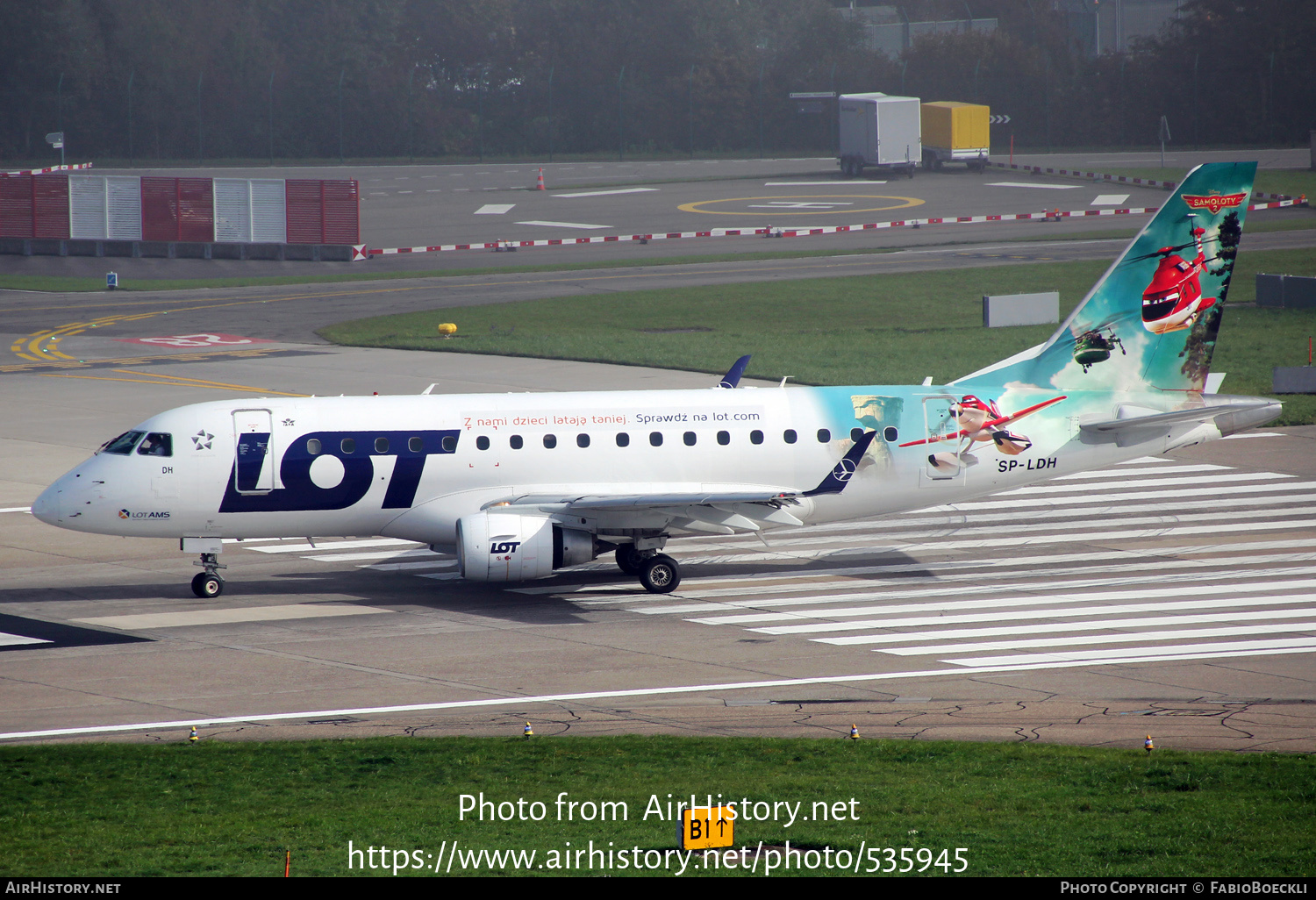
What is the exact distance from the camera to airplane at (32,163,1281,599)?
2944cm

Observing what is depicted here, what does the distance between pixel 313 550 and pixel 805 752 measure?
60.4ft

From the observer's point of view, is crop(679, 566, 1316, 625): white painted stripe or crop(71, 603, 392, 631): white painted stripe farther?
crop(679, 566, 1316, 625): white painted stripe

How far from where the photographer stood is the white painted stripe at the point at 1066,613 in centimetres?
2741

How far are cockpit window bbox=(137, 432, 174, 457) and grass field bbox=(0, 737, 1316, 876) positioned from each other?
34.1ft

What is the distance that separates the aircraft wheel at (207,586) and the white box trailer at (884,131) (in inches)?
3655

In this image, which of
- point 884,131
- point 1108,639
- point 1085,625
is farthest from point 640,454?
point 884,131

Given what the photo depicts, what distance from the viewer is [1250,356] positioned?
176 feet

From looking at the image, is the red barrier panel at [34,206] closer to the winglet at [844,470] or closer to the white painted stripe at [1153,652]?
the winglet at [844,470]

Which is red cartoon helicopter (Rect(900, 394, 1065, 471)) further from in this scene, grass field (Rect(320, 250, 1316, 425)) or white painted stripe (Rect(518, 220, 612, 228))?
white painted stripe (Rect(518, 220, 612, 228))

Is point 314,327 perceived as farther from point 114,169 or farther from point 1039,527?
point 114,169

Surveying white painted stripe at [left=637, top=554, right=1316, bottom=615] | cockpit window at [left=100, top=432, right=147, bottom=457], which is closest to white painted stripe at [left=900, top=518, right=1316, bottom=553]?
white painted stripe at [left=637, top=554, right=1316, bottom=615]

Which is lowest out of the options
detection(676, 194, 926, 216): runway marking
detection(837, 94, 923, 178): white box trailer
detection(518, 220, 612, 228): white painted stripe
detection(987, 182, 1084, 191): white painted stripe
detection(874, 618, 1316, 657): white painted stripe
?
detection(874, 618, 1316, 657): white painted stripe
